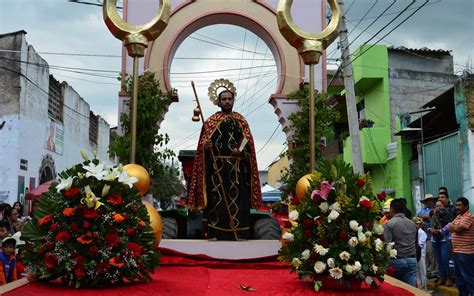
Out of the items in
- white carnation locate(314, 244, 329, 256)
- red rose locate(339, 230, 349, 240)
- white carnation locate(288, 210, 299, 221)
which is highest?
white carnation locate(288, 210, 299, 221)

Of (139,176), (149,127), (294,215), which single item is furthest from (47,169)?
(294,215)

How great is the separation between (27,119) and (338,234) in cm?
1500

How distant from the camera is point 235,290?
417cm

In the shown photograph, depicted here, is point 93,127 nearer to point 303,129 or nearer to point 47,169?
point 47,169

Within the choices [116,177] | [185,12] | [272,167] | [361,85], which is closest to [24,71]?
[185,12]

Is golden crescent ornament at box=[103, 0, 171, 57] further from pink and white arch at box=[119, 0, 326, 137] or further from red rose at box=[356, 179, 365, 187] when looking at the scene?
pink and white arch at box=[119, 0, 326, 137]

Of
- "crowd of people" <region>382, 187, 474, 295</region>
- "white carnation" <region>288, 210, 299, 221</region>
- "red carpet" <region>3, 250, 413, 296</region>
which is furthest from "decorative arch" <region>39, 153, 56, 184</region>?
"white carnation" <region>288, 210, 299, 221</region>

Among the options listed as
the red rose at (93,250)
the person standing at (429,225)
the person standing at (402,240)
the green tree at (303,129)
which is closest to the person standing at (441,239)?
the person standing at (429,225)

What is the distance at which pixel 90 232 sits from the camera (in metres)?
4.05

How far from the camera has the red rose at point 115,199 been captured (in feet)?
13.7

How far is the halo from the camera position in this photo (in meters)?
6.82

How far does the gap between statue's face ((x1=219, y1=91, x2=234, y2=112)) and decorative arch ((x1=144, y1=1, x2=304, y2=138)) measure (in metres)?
2.99

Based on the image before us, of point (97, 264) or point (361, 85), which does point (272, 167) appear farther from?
point (97, 264)

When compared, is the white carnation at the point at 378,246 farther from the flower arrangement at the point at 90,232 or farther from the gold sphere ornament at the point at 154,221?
the gold sphere ornament at the point at 154,221
